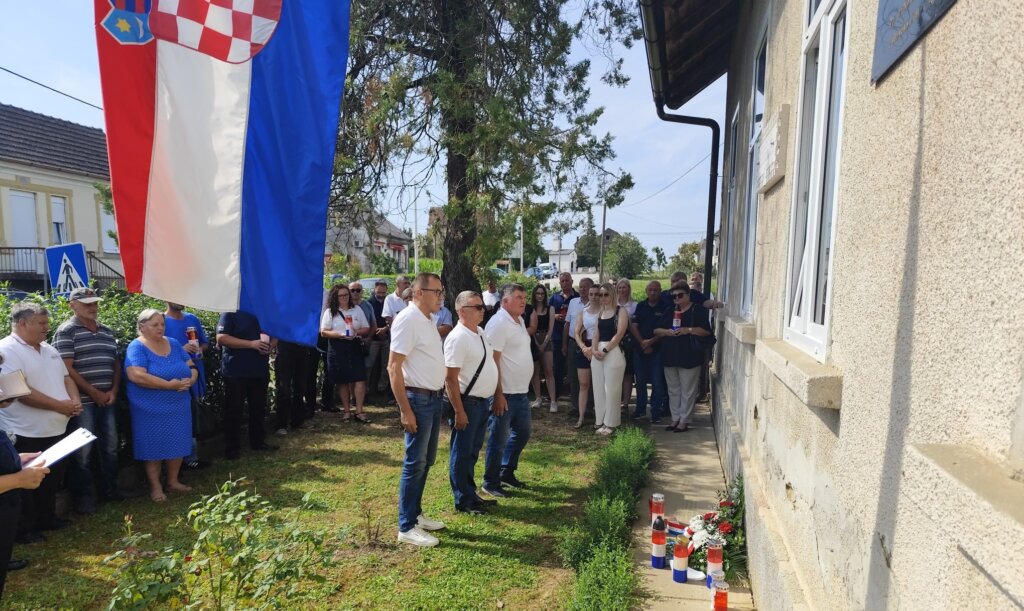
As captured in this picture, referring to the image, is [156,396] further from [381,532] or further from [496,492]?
[496,492]

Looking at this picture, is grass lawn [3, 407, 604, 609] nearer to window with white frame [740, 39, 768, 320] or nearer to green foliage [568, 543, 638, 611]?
green foliage [568, 543, 638, 611]

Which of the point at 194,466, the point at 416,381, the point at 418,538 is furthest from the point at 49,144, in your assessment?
the point at 418,538

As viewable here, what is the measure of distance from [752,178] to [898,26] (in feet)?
12.9

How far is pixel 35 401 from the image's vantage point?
14.6ft

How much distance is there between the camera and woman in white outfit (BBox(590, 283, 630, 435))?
718cm

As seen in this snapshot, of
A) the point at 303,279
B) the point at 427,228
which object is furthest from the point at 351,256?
the point at 303,279

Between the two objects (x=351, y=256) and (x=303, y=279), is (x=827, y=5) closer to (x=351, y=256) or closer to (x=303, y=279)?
(x=303, y=279)

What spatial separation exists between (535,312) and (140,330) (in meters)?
5.10

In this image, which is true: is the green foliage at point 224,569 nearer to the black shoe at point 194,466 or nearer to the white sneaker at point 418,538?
the white sneaker at point 418,538

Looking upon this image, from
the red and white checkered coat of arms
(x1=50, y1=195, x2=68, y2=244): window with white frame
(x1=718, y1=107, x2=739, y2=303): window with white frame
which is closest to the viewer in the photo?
the red and white checkered coat of arms

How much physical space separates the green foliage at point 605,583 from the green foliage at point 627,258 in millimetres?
52459

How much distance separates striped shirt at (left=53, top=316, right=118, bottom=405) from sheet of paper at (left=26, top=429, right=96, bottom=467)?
2504mm

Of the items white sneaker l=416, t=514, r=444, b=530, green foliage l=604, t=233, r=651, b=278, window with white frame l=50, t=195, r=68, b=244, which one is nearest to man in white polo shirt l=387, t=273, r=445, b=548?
white sneaker l=416, t=514, r=444, b=530

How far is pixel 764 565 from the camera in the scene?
323 centimetres
